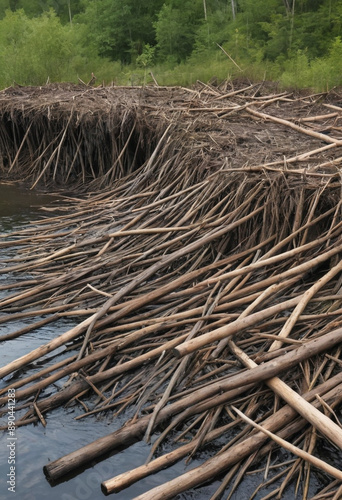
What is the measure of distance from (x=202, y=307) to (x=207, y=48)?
607 inches

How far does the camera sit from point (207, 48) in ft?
62.4

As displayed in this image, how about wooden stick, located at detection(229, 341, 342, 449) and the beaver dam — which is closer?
wooden stick, located at detection(229, 341, 342, 449)

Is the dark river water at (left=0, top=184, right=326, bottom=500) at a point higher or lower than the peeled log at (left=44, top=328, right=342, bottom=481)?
lower

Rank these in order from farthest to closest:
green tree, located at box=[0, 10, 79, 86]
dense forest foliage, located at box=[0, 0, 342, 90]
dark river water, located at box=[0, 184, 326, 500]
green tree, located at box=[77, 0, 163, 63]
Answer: green tree, located at box=[77, 0, 163, 63] → green tree, located at box=[0, 10, 79, 86] → dense forest foliage, located at box=[0, 0, 342, 90] → dark river water, located at box=[0, 184, 326, 500]

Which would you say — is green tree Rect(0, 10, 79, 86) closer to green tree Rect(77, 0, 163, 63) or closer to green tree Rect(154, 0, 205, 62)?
green tree Rect(154, 0, 205, 62)

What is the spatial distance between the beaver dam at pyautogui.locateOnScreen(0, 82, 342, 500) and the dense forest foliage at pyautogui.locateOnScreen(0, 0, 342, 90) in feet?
14.4

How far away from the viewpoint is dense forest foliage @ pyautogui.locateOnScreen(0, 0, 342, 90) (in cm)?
1420

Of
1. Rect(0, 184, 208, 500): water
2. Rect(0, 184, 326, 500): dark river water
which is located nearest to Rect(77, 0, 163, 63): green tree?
Rect(0, 184, 208, 500): water

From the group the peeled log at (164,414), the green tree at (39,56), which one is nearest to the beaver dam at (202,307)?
the peeled log at (164,414)

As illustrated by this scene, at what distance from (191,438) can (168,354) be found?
2.51 ft

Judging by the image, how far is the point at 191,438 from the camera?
4082mm

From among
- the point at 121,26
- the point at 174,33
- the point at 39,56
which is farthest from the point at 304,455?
the point at 121,26

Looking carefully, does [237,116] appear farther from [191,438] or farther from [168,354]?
[191,438]

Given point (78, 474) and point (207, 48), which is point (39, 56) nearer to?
point (207, 48)
